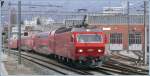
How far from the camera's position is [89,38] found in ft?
67.1

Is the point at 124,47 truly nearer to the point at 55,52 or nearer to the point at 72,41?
the point at 55,52

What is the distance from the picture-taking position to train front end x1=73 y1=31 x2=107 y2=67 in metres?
20.1

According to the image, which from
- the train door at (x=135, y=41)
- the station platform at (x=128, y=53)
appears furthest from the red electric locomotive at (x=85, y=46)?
the station platform at (x=128, y=53)

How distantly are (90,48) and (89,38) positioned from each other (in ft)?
1.88

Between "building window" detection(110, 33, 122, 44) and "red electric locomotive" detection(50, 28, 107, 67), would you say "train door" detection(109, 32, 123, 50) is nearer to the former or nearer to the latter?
"building window" detection(110, 33, 122, 44)

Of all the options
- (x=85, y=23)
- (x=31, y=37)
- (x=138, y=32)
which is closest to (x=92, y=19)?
Result: (x=85, y=23)

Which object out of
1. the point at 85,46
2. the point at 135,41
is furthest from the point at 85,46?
the point at 135,41

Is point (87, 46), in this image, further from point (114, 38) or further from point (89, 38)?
point (114, 38)

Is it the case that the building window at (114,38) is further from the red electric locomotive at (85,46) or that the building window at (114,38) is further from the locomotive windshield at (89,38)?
the red electric locomotive at (85,46)

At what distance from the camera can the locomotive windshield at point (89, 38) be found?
20.4 meters

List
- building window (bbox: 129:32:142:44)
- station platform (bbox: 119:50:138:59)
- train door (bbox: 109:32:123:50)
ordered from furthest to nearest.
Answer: station platform (bbox: 119:50:138:59) → building window (bbox: 129:32:142:44) → train door (bbox: 109:32:123:50)

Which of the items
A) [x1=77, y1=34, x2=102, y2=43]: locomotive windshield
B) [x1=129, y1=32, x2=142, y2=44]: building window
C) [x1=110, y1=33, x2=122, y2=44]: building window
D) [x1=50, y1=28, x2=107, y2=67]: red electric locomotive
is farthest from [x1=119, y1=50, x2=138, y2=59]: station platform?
[x1=77, y1=34, x2=102, y2=43]: locomotive windshield

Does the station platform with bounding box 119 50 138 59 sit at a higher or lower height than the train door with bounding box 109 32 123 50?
lower

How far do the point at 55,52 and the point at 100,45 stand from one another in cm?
678
